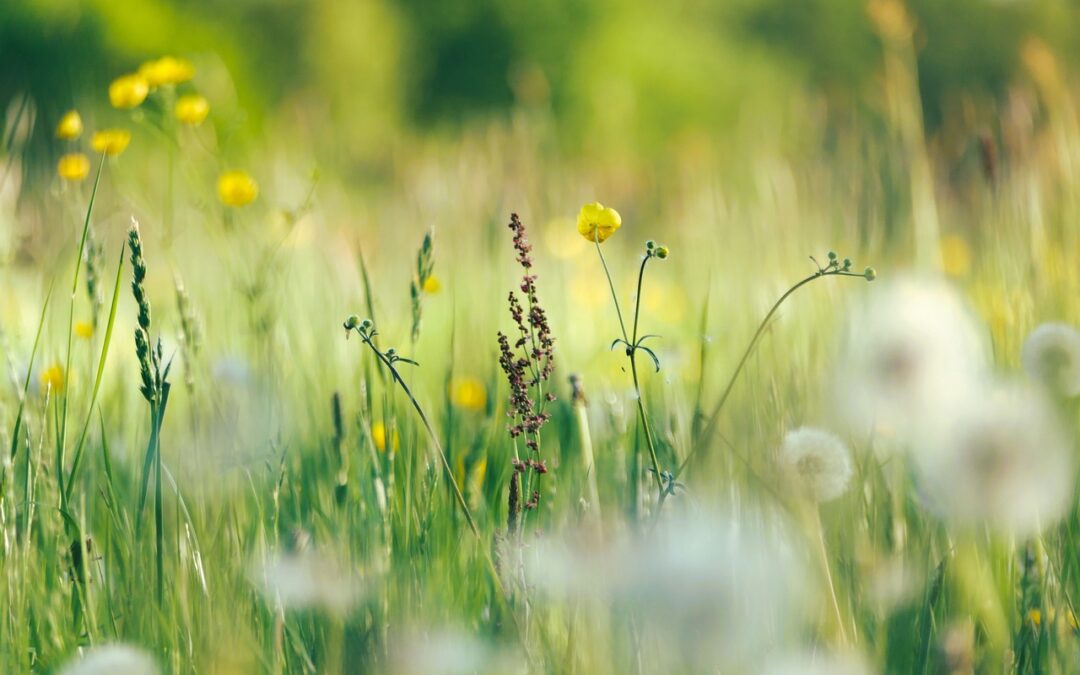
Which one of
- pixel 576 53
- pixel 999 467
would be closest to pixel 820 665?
pixel 999 467

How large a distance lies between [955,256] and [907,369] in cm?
229

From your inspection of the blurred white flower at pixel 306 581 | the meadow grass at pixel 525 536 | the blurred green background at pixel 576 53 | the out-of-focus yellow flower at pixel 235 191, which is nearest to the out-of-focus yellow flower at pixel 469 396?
the meadow grass at pixel 525 536

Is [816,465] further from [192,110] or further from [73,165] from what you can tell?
[192,110]

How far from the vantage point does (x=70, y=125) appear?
1637 mm

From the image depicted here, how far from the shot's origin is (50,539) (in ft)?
3.52

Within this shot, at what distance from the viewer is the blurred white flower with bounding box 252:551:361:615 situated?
88 centimetres

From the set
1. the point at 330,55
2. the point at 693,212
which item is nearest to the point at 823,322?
the point at 693,212

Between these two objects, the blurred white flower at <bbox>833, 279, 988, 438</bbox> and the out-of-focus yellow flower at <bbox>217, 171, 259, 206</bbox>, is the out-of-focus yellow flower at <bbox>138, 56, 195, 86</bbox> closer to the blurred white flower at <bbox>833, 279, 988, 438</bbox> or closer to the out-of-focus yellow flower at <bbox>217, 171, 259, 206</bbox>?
the out-of-focus yellow flower at <bbox>217, 171, 259, 206</bbox>

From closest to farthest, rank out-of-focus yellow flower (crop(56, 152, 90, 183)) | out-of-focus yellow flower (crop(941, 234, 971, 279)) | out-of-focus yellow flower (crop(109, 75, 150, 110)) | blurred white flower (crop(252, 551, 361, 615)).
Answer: blurred white flower (crop(252, 551, 361, 615))
out-of-focus yellow flower (crop(56, 152, 90, 183))
out-of-focus yellow flower (crop(109, 75, 150, 110))
out-of-focus yellow flower (crop(941, 234, 971, 279))

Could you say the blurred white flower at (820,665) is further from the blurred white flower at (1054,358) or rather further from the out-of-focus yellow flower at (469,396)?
the out-of-focus yellow flower at (469,396)

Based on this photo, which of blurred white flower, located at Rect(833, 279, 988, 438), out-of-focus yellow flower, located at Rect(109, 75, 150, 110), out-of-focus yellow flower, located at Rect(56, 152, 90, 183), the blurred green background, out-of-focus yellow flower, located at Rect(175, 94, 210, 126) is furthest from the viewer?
the blurred green background

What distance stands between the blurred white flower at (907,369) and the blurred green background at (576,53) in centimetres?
904

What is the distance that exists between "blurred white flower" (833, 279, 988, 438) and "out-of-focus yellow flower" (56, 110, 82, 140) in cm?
116

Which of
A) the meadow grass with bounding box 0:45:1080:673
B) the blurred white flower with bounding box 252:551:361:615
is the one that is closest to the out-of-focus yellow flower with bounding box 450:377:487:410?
the meadow grass with bounding box 0:45:1080:673
